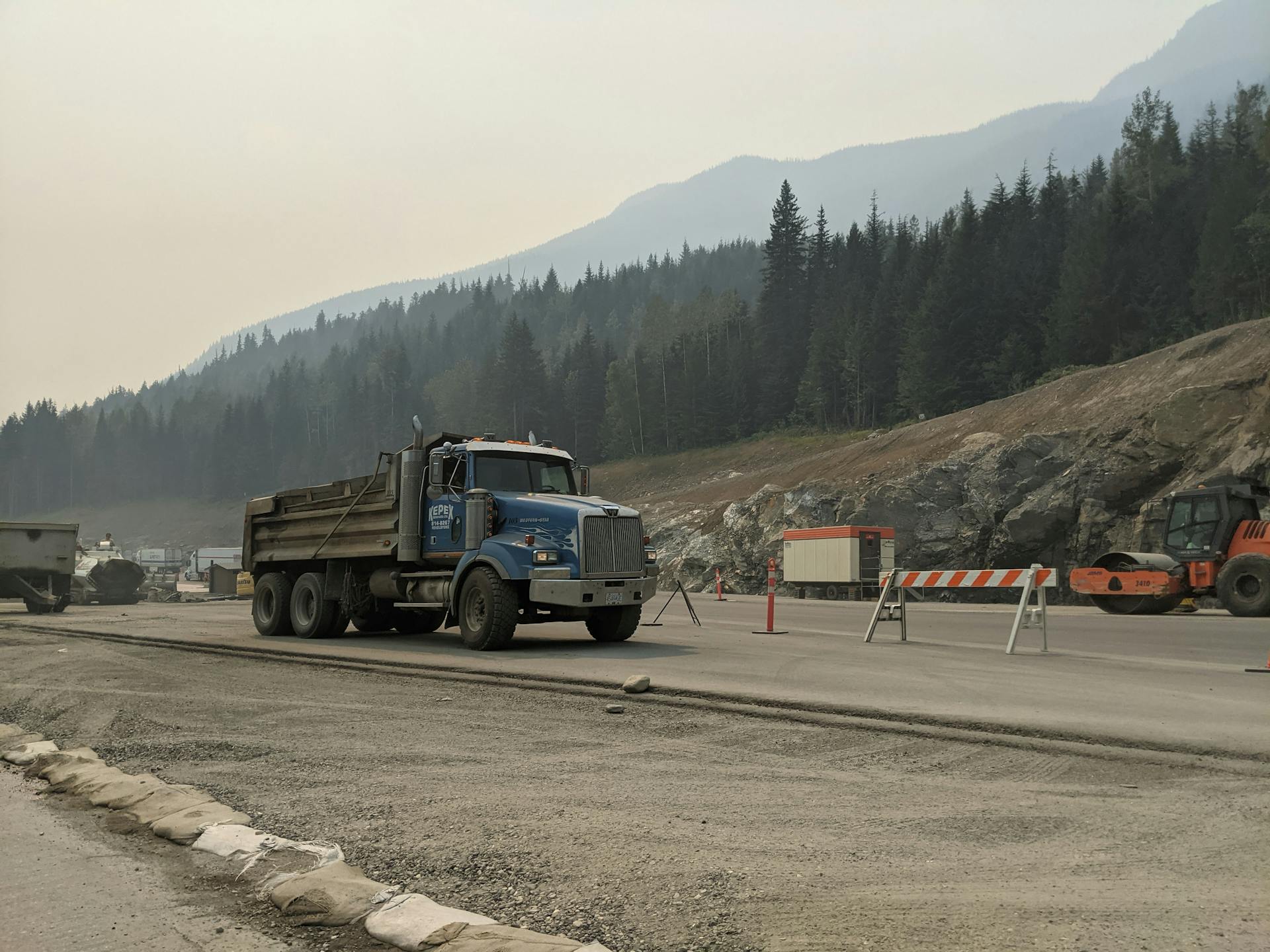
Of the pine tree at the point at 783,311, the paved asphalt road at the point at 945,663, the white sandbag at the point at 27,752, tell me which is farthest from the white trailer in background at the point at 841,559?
the pine tree at the point at 783,311

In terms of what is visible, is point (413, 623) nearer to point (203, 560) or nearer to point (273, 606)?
point (273, 606)

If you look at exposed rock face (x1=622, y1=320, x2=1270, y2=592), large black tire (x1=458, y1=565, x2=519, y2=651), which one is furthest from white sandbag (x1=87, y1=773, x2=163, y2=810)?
exposed rock face (x1=622, y1=320, x2=1270, y2=592)

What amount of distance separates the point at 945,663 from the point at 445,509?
7633 millimetres

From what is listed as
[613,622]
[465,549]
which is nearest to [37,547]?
[465,549]

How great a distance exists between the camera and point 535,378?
4537 inches

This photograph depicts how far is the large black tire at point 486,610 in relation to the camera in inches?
560

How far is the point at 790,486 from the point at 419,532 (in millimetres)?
41479

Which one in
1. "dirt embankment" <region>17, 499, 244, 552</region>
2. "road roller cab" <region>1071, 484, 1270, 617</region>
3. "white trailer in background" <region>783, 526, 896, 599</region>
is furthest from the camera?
"dirt embankment" <region>17, 499, 244, 552</region>

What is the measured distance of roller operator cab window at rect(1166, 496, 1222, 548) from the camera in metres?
25.7

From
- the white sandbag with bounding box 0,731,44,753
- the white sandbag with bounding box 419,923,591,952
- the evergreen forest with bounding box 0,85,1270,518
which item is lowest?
the white sandbag with bounding box 0,731,44,753

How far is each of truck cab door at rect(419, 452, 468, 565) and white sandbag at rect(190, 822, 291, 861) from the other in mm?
10186

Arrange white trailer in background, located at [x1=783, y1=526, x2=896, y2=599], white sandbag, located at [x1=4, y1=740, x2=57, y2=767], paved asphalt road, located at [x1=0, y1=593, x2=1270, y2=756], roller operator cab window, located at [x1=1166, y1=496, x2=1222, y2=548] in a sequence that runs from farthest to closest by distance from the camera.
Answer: white trailer in background, located at [x1=783, y1=526, x2=896, y2=599]
roller operator cab window, located at [x1=1166, y1=496, x2=1222, y2=548]
paved asphalt road, located at [x1=0, y1=593, x2=1270, y2=756]
white sandbag, located at [x1=4, y1=740, x2=57, y2=767]

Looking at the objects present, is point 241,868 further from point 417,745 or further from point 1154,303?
point 1154,303

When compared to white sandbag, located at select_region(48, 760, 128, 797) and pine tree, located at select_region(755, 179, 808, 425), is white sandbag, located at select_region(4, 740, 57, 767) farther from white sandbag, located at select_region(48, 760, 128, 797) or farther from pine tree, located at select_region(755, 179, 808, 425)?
pine tree, located at select_region(755, 179, 808, 425)
